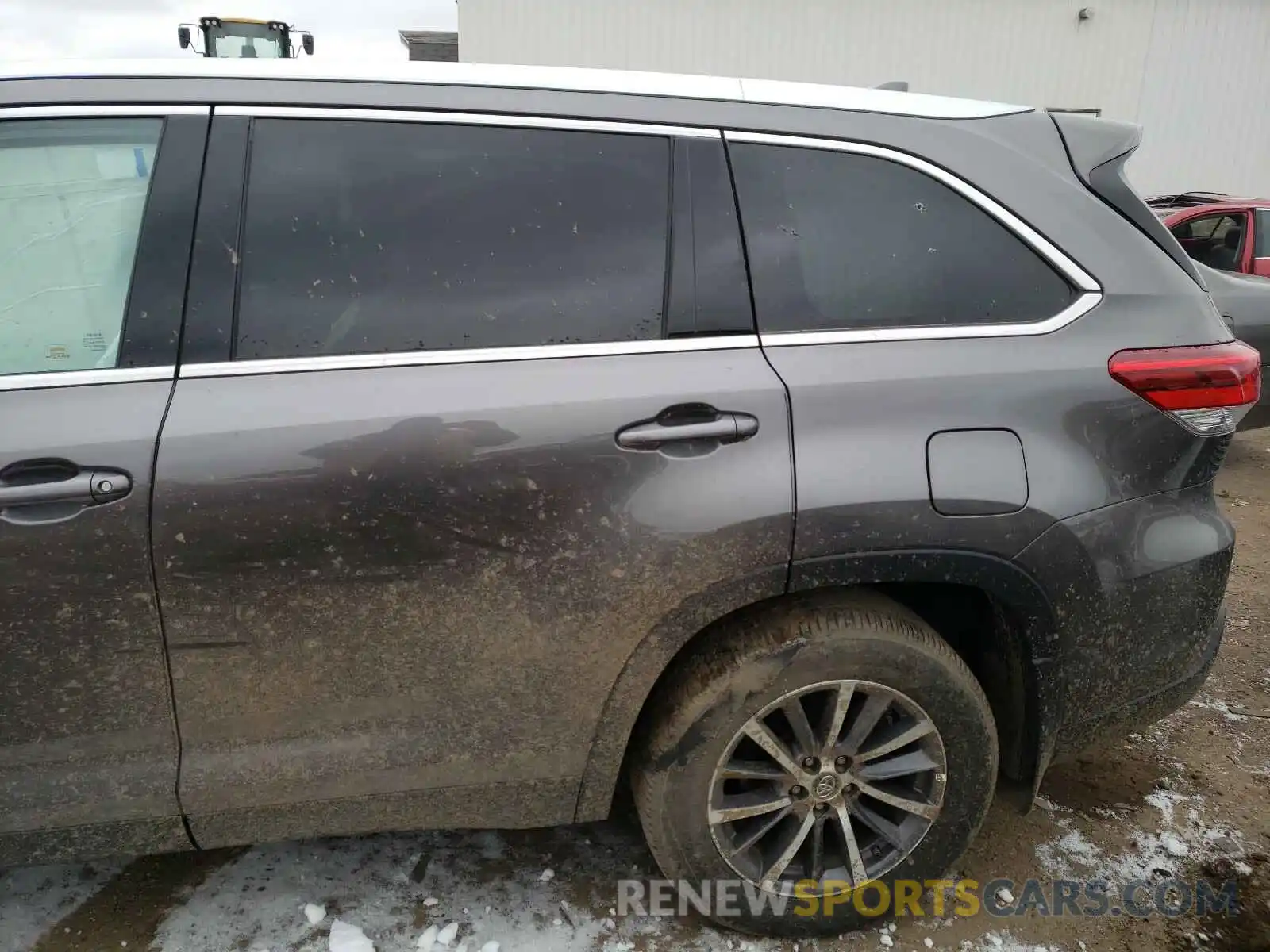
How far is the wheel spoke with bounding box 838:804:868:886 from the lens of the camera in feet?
6.31

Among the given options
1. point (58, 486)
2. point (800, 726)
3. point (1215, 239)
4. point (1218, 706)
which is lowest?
point (1218, 706)

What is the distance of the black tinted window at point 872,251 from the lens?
5.79 feet

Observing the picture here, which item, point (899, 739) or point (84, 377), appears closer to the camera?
point (84, 377)

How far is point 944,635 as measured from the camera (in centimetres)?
207

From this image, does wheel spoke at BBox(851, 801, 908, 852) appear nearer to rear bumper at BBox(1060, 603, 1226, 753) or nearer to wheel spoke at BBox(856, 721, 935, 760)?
wheel spoke at BBox(856, 721, 935, 760)

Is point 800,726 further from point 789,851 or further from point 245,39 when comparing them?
point 245,39

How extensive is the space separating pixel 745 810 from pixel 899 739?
15.2 inches

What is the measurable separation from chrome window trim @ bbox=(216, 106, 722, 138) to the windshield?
53.3ft

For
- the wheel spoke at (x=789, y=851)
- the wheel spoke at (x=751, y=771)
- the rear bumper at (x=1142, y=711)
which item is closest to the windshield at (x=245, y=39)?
the wheel spoke at (x=751, y=771)

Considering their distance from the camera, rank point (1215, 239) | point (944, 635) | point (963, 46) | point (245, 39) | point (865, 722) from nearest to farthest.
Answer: point (865, 722), point (944, 635), point (1215, 239), point (245, 39), point (963, 46)

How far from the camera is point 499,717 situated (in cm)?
170

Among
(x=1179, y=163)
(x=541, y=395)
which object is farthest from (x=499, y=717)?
(x=1179, y=163)

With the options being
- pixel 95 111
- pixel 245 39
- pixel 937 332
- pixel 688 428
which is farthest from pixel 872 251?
pixel 245 39

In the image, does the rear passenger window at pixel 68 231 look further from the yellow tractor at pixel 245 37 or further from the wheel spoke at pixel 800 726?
the yellow tractor at pixel 245 37
